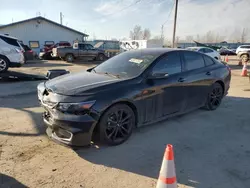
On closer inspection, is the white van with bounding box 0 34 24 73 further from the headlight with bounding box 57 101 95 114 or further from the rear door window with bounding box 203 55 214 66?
the rear door window with bounding box 203 55 214 66

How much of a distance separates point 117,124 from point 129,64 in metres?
1.30

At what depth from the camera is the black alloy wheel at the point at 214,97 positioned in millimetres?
5691

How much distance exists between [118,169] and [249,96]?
236 inches

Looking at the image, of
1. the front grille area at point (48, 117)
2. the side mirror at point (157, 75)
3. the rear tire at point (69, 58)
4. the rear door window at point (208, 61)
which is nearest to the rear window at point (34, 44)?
the rear tire at point (69, 58)

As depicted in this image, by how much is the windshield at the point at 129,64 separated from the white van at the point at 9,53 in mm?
7462

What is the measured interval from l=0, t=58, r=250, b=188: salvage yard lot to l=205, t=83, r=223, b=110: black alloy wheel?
1.85ft

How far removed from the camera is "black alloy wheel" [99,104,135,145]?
3.64 metres

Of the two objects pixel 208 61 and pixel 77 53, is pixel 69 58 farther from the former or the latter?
pixel 208 61

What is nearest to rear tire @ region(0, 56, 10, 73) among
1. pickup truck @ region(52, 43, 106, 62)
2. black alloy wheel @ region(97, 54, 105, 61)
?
pickup truck @ region(52, 43, 106, 62)

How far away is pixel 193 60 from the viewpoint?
527 cm

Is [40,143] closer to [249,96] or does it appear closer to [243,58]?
[249,96]

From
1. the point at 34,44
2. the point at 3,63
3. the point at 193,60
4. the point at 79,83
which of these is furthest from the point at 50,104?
the point at 34,44

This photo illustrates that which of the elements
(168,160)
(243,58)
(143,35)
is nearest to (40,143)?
(168,160)

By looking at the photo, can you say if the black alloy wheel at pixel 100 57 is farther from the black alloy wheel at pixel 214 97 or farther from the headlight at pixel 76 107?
the headlight at pixel 76 107
